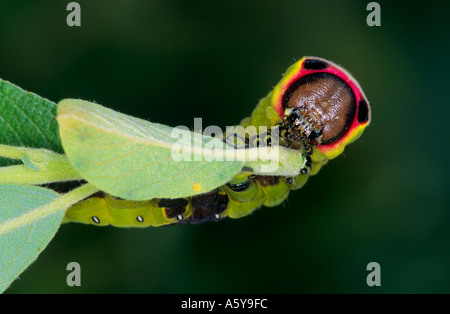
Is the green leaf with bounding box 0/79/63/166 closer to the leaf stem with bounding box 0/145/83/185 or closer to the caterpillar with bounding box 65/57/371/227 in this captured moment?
the leaf stem with bounding box 0/145/83/185

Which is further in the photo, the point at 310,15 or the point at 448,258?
the point at 310,15

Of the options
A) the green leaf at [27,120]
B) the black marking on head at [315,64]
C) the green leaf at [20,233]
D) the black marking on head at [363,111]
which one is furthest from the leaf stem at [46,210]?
the black marking on head at [363,111]

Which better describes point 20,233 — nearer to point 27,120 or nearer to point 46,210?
point 46,210

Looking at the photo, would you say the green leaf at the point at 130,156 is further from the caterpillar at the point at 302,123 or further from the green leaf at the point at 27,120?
the green leaf at the point at 27,120

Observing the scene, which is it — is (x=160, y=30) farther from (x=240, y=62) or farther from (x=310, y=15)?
(x=310, y=15)

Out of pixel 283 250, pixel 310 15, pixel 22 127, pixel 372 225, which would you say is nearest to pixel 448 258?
pixel 372 225

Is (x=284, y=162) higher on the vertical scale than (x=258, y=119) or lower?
lower
